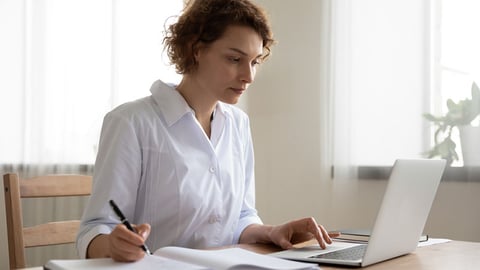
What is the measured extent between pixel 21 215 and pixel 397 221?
37.4 inches

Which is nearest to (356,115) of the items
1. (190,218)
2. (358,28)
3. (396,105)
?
(396,105)

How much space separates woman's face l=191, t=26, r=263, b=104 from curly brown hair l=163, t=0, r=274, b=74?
2cm

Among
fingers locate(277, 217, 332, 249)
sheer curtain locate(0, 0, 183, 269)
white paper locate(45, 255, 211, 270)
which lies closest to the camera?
white paper locate(45, 255, 211, 270)

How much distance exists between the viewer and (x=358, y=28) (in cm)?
308

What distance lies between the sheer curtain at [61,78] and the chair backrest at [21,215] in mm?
1000

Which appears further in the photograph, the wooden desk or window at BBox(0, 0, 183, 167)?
window at BBox(0, 0, 183, 167)

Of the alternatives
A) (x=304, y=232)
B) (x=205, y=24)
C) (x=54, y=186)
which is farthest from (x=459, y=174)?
(x=54, y=186)

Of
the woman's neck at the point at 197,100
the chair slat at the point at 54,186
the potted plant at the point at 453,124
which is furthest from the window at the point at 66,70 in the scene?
the woman's neck at the point at 197,100

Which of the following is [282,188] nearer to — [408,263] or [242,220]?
[242,220]

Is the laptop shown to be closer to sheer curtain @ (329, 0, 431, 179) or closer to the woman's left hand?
the woman's left hand

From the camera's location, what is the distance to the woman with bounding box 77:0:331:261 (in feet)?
4.97

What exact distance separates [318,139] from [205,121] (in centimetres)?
158

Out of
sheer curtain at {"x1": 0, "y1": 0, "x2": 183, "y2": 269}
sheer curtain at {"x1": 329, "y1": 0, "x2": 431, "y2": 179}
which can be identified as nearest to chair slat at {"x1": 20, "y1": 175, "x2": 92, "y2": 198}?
sheer curtain at {"x1": 0, "y1": 0, "x2": 183, "y2": 269}

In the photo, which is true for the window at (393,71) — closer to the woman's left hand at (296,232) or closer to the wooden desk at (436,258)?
the wooden desk at (436,258)
